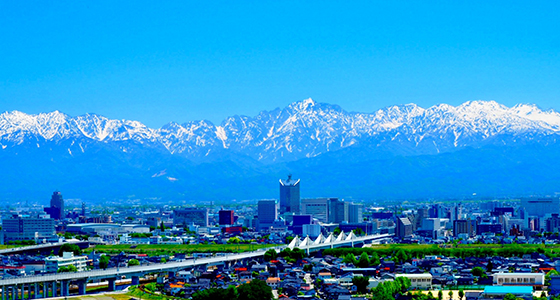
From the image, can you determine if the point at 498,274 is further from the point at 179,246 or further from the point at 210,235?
the point at 210,235

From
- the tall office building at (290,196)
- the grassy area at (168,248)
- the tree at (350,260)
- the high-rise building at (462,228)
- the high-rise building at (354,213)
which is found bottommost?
the grassy area at (168,248)

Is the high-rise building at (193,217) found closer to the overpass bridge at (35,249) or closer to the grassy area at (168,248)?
the grassy area at (168,248)

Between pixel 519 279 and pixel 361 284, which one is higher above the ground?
pixel 519 279

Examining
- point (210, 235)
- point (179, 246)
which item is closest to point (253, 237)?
point (210, 235)

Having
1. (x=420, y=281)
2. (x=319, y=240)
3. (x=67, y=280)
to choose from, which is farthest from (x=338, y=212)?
(x=67, y=280)

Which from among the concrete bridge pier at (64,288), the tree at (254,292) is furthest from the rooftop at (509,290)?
the concrete bridge pier at (64,288)

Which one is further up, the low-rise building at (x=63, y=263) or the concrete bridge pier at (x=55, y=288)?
the low-rise building at (x=63, y=263)

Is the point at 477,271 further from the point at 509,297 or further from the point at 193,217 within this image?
the point at 193,217

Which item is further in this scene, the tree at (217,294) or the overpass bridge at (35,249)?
the overpass bridge at (35,249)

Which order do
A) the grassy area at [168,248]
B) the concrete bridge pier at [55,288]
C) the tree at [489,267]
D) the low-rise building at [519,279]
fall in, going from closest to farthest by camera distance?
1. the concrete bridge pier at [55,288]
2. the low-rise building at [519,279]
3. the tree at [489,267]
4. the grassy area at [168,248]
